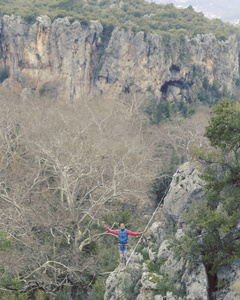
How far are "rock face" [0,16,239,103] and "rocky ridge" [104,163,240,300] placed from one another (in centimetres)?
4260

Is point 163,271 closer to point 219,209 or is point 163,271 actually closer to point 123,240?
point 123,240

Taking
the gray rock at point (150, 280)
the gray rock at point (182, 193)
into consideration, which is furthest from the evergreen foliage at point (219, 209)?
the gray rock at point (150, 280)

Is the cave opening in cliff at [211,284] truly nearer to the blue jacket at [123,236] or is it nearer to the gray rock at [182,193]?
the gray rock at [182,193]

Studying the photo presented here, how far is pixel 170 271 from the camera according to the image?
10.3 metres

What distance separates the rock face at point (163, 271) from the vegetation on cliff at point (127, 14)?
48265mm

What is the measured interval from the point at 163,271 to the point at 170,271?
32 centimetres

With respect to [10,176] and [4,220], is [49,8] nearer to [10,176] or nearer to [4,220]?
[10,176]

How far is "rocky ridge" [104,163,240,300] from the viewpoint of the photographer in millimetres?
9070

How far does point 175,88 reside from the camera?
58469 millimetres

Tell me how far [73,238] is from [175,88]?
147 ft

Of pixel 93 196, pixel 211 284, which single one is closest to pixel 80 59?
pixel 93 196

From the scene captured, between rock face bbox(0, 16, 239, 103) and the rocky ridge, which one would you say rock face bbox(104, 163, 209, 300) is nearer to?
the rocky ridge

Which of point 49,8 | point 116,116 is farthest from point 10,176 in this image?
point 49,8

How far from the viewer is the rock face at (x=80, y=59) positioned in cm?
5331
